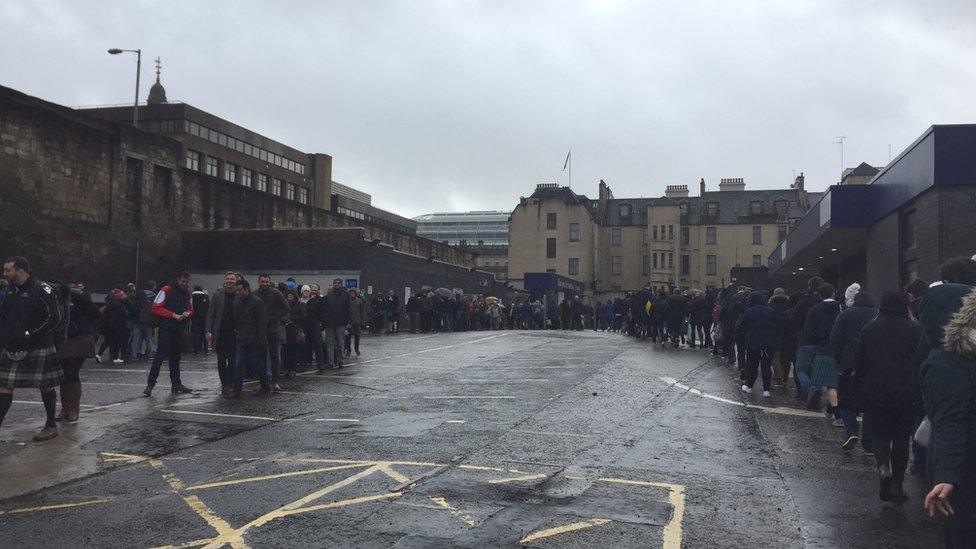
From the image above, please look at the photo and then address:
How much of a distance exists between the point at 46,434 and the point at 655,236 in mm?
71841

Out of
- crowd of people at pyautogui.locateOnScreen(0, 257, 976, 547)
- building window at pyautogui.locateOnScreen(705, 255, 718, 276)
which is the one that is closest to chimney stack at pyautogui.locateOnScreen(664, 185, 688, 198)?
building window at pyautogui.locateOnScreen(705, 255, 718, 276)

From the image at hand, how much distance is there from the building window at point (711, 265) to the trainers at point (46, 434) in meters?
74.4

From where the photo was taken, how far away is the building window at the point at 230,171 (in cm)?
6538

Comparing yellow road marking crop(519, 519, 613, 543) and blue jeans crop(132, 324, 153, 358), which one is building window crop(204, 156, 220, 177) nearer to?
blue jeans crop(132, 324, 153, 358)

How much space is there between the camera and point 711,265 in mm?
78062

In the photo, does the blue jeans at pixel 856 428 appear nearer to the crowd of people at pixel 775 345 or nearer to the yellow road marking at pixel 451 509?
the crowd of people at pixel 775 345

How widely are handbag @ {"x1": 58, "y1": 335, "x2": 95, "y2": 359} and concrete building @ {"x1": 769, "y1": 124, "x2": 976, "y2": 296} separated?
518 inches

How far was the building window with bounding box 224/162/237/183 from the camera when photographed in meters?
65.4

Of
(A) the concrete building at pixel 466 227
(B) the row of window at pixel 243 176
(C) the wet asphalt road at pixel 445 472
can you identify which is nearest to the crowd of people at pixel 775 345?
(C) the wet asphalt road at pixel 445 472

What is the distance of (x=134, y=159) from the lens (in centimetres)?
3525

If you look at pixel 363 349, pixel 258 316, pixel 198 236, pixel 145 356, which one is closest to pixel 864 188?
pixel 363 349

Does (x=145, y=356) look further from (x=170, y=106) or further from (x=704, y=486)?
(x=170, y=106)

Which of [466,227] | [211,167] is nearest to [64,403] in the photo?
[211,167]

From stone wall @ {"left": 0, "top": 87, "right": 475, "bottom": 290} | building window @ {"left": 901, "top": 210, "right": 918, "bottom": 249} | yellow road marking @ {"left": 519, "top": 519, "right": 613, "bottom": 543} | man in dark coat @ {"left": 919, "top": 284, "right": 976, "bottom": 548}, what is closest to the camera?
man in dark coat @ {"left": 919, "top": 284, "right": 976, "bottom": 548}
